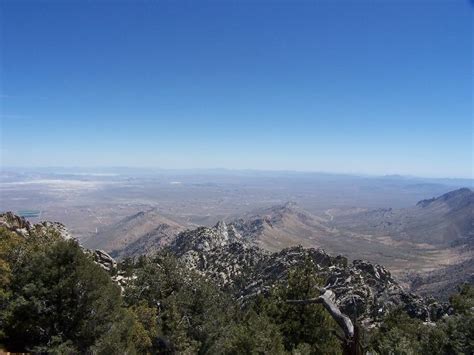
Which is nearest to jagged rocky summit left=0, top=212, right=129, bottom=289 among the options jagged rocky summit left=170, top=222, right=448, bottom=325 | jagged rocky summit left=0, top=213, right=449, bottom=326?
jagged rocky summit left=0, top=213, right=449, bottom=326

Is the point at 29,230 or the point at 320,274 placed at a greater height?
the point at 29,230

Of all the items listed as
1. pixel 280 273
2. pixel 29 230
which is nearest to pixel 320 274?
pixel 280 273

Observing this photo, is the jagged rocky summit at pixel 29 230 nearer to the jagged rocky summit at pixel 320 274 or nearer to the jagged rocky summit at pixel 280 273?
the jagged rocky summit at pixel 280 273

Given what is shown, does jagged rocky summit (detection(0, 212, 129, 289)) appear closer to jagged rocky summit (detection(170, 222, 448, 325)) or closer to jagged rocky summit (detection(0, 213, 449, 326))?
jagged rocky summit (detection(0, 213, 449, 326))

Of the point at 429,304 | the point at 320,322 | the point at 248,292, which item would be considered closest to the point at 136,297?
the point at 320,322

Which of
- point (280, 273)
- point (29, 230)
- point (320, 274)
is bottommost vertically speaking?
point (280, 273)

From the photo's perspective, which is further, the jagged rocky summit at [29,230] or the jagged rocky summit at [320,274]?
the jagged rocky summit at [320,274]

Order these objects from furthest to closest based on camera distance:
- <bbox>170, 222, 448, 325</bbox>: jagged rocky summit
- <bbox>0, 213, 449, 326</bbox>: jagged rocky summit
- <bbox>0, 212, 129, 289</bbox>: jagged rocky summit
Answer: <bbox>170, 222, 448, 325</bbox>: jagged rocky summit < <bbox>0, 213, 449, 326</bbox>: jagged rocky summit < <bbox>0, 212, 129, 289</bbox>: jagged rocky summit

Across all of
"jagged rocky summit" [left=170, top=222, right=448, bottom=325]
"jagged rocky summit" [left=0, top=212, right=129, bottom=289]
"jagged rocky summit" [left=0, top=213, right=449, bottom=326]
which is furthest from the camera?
"jagged rocky summit" [left=170, top=222, right=448, bottom=325]

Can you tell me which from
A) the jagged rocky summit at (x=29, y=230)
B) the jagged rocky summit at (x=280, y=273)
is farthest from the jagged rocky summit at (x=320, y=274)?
the jagged rocky summit at (x=29, y=230)

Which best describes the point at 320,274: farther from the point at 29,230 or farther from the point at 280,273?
the point at 29,230

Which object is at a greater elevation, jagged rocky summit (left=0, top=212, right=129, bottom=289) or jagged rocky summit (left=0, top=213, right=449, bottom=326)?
jagged rocky summit (left=0, top=212, right=129, bottom=289)

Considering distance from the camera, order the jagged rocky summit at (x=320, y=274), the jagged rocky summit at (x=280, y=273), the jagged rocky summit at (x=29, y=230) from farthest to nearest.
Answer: the jagged rocky summit at (x=320, y=274) < the jagged rocky summit at (x=280, y=273) < the jagged rocky summit at (x=29, y=230)

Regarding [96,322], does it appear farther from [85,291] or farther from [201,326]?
[201,326]
